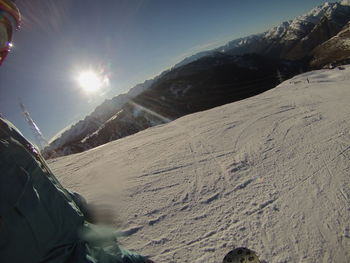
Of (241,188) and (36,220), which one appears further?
(241,188)

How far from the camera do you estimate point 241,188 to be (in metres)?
4.98

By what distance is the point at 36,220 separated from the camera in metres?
1.63

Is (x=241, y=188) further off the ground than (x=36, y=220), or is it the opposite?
(x=36, y=220)

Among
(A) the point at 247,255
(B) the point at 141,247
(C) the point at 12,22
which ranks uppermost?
(C) the point at 12,22

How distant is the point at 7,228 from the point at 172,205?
3.83 metres

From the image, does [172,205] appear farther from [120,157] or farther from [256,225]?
[120,157]

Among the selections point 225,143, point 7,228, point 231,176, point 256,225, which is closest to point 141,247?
point 256,225

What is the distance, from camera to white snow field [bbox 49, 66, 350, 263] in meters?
3.62

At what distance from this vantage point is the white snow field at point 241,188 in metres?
3.62

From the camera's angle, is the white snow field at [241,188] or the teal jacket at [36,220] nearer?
the teal jacket at [36,220]

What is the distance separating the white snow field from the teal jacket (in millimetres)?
2200

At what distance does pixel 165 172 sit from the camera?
6691 mm

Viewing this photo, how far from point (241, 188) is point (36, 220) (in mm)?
4132

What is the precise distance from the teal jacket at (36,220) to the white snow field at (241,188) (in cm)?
220
